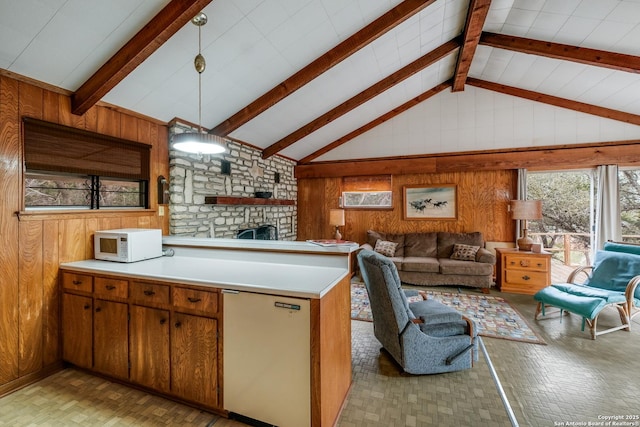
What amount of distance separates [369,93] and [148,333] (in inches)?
167

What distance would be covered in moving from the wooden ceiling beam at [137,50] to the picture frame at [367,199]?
4.61 meters

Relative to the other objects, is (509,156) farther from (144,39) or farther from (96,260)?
(96,260)

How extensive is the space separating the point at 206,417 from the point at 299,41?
3.40 metres

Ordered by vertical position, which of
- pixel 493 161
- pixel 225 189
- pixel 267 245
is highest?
pixel 493 161

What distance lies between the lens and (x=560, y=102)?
4805 mm

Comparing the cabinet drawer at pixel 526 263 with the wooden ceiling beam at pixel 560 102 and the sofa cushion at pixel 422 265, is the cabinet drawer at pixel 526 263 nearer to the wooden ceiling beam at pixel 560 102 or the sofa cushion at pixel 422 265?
the sofa cushion at pixel 422 265

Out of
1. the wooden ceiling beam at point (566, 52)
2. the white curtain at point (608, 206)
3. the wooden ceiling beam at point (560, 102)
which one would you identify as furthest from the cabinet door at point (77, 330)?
the white curtain at point (608, 206)

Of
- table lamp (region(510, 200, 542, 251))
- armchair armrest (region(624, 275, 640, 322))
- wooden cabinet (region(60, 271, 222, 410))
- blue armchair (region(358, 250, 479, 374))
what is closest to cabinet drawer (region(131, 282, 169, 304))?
wooden cabinet (region(60, 271, 222, 410))

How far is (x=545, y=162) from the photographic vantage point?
4930mm

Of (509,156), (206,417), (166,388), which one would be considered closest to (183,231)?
(166,388)

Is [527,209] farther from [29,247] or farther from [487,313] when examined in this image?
[29,247]

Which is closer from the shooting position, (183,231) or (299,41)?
(299,41)

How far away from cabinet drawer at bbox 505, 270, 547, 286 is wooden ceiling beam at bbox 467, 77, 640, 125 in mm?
2810

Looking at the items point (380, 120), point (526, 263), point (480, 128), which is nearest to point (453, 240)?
point (526, 263)
